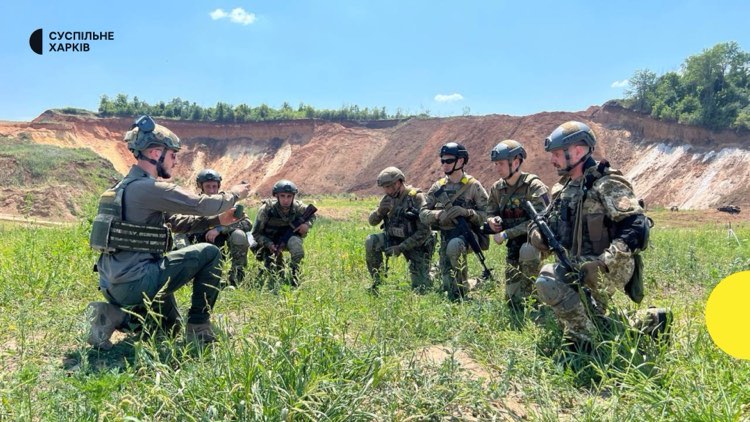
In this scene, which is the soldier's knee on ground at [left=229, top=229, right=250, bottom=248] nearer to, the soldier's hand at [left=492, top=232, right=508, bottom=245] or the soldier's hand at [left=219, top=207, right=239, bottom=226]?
the soldier's hand at [left=219, top=207, right=239, bottom=226]

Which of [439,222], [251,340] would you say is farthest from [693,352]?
[439,222]

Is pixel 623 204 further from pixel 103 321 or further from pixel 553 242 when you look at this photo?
pixel 103 321

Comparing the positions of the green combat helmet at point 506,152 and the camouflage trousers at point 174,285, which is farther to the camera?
the green combat helmet at point 506,152

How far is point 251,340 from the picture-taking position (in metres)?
2.63

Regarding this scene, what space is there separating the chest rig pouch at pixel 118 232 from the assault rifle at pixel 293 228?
287 centimetres

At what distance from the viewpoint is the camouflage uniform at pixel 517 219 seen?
523 cm

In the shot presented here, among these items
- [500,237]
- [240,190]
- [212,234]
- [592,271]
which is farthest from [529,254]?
[212,234]

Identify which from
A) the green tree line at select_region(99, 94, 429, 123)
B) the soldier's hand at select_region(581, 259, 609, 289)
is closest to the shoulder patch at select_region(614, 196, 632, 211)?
the soldier's hand at select_region(581, 259, 609, 289)

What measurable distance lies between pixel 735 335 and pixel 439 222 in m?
4.45

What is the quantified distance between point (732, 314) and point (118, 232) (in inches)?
145

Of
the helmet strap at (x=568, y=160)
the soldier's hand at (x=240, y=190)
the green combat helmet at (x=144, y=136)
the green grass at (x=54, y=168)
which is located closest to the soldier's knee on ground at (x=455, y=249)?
the helmet strap at (x=568, y=160)

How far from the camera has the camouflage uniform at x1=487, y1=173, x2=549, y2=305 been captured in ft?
17.2

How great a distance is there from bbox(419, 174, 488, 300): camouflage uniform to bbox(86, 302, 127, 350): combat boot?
3.53m

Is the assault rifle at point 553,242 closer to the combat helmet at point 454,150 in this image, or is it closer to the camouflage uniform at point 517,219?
the camouflage uniform at point 517,219
